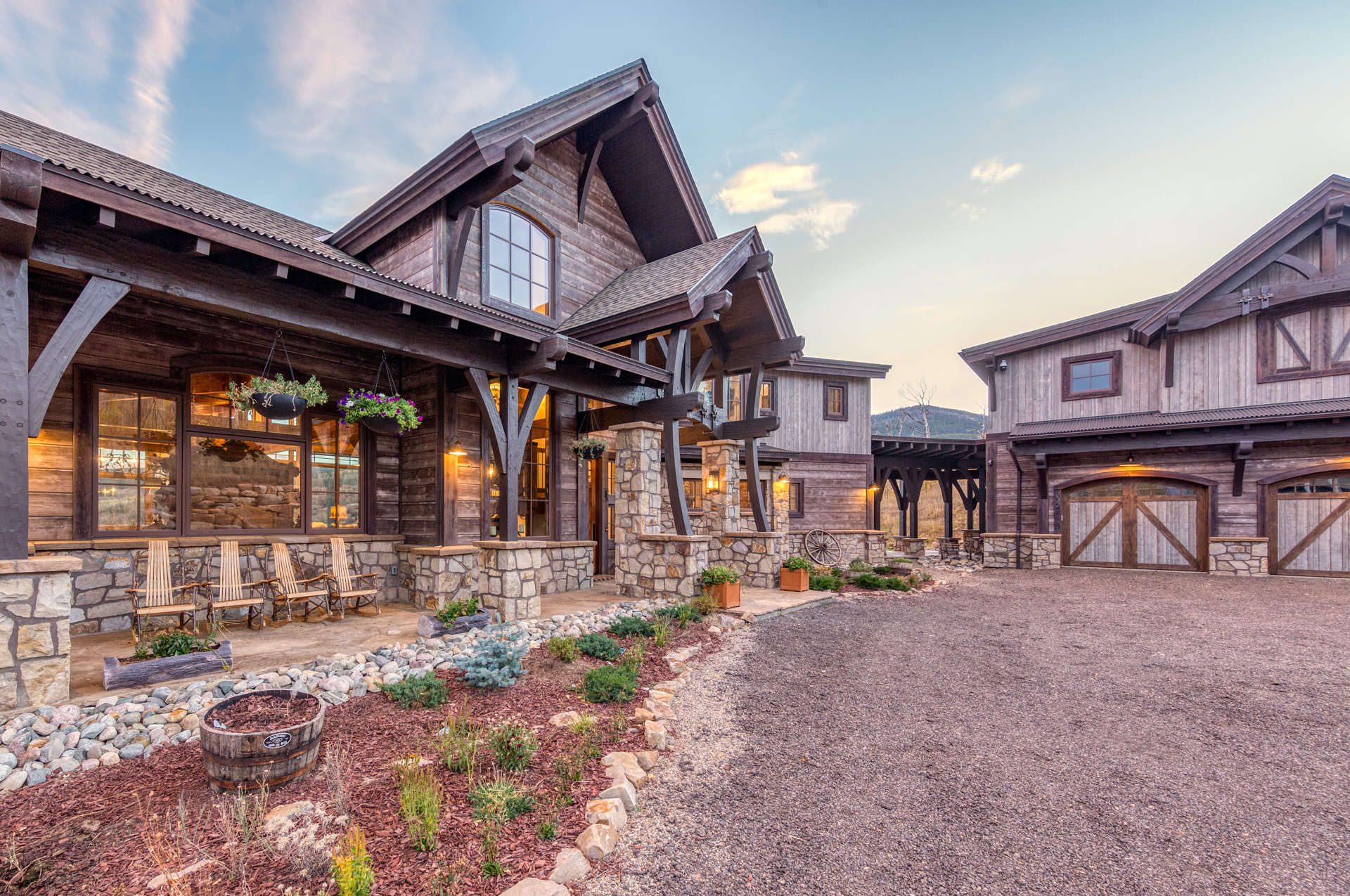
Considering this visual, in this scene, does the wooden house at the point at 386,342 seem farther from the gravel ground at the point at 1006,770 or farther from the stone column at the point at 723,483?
the gravel ground at the point at 1006,770

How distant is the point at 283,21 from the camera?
1067 cm

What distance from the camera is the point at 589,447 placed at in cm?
907

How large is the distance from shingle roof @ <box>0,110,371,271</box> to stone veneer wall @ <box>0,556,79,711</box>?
8.99 ft

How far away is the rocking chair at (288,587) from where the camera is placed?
6371mm

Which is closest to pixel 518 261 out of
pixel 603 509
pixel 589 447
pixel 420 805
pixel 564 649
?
pixel 589 447

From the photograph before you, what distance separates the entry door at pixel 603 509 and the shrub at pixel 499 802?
8.12 metres

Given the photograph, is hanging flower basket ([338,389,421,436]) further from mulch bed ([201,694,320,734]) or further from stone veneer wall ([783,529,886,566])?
stone veneer wall ([783,529,886,566])

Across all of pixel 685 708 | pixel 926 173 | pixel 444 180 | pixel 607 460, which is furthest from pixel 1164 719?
pixel 926 173

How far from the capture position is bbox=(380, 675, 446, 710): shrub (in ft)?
13.3

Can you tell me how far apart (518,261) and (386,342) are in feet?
12.1

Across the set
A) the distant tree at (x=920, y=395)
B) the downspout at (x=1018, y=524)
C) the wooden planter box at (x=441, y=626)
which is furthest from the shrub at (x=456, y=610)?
the distant tree at (x=920, y=395)

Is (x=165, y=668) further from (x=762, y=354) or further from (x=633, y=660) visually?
(x=762, y=354)

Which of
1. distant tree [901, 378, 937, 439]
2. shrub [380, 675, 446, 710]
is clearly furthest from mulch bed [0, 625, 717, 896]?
distant tree [901, 378, 937, 439]

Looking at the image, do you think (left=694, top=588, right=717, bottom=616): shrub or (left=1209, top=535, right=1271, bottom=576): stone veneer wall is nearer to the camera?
(left=694, top=588, right=717, bottom=616): shrub
